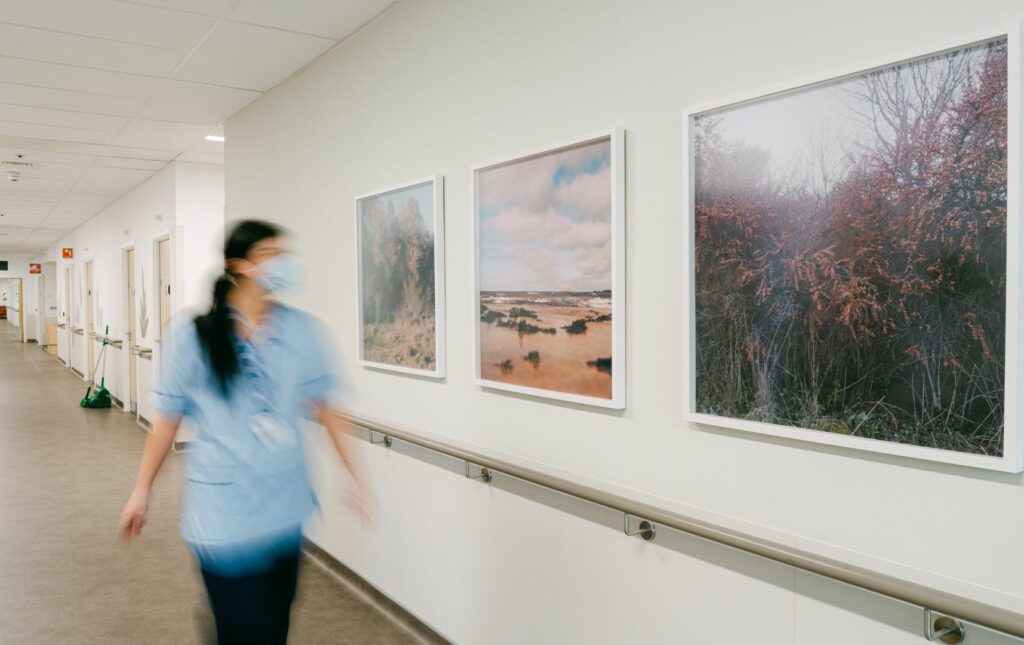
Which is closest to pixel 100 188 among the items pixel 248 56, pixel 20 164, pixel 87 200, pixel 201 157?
pixel 87 200

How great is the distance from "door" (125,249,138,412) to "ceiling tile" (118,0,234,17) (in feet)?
24.6

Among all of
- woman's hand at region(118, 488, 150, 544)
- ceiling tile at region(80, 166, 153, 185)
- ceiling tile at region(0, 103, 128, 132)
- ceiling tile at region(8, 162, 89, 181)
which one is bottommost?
woman's hand at region(118, 488, 150, 544)

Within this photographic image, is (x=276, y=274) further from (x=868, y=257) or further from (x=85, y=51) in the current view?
(x=85, y=51)

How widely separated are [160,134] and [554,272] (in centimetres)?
519

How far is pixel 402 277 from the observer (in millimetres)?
3633

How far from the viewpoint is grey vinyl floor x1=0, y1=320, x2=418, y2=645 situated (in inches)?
145

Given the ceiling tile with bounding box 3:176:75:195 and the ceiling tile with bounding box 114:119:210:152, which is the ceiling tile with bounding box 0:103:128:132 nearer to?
the ceiling tile with bounding box 114:119:210:152

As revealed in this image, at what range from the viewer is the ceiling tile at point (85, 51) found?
3945 millimetres

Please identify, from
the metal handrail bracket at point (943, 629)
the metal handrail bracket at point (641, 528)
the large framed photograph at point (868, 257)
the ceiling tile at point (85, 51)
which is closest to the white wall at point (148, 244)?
the ceiling tile at point (85, 51)

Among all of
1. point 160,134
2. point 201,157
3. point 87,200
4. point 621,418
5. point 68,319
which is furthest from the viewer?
point 68,319

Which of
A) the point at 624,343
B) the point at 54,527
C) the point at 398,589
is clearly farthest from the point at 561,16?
the point at 54,527

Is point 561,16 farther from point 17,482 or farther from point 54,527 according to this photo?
point 17,482

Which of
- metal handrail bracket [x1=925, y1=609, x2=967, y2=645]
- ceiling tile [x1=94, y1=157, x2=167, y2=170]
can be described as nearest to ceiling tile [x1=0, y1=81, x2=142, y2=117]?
ceiling tile [x1=94, y1=157, x2=167, y2=170]

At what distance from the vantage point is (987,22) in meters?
1.52
